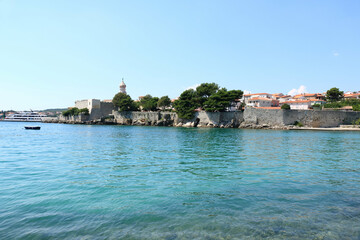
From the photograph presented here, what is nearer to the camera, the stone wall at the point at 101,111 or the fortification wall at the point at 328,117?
the fortification wall at the point at 328,117

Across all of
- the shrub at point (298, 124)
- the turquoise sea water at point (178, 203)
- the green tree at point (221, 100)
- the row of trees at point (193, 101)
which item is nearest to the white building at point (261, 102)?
the row of trees at point (193, 101)

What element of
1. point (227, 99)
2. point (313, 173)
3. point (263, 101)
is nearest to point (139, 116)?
point (227, 99)

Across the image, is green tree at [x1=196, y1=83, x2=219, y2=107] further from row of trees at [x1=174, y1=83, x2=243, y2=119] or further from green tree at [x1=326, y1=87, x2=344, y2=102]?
green tree at [x1=326, y1=87, x2=344, y2=102]

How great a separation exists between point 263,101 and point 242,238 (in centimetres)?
5939

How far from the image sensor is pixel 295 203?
480 centimetres

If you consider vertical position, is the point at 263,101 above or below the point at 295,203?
above

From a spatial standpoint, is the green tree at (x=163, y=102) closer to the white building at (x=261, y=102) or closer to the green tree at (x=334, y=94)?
the white building at (x=261, y=102)

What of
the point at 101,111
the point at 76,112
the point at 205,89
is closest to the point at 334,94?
the point at 205,89

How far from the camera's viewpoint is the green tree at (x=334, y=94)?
2071 inches

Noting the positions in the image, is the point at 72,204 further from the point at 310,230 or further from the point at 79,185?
the point at 310,230

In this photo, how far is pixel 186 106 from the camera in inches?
1887

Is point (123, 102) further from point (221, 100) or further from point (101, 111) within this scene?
point (221, 100)

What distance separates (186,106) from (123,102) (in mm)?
19525

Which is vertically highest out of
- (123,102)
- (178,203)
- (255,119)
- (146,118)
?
(123,102)
